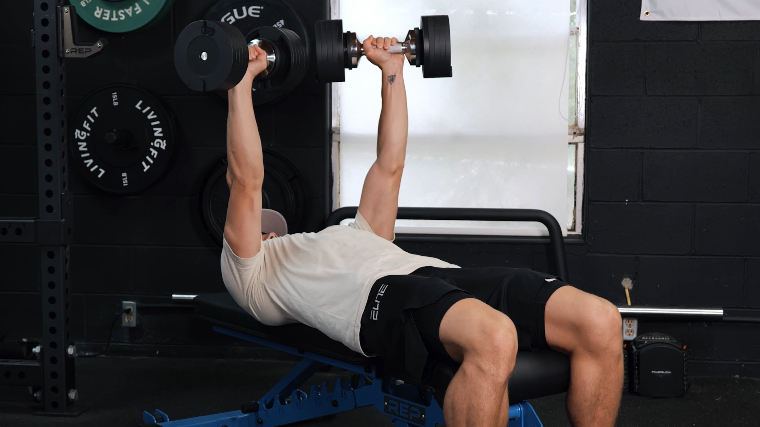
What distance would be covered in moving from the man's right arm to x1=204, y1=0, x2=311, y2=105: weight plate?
2.61 ft

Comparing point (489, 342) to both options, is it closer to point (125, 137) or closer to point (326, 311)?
point (326, 311)

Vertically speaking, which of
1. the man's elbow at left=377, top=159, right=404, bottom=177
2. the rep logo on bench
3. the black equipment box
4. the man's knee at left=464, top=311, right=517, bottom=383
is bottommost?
the black equipment box

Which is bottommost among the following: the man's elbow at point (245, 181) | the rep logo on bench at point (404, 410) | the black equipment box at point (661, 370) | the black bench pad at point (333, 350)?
the black equipment box at point (661, 370)

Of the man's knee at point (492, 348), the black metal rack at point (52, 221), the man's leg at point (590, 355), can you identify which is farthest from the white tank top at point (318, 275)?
the black metal rack at point (52, 221)

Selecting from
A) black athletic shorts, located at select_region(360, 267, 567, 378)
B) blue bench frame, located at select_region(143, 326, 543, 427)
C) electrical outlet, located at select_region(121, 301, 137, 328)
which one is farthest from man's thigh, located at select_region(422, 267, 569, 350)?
electrical outlet, located at select_region(121, 301, 137, 328)

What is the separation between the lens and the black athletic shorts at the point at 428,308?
166cm

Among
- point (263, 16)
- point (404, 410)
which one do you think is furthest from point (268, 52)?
point (404, 410)

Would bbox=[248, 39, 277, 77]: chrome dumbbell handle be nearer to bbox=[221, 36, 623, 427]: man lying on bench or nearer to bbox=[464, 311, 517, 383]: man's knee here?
bbox=[221, 36, 623, 427]: man lying on bench

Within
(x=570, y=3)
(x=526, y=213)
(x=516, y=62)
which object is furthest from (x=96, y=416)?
(x=570, y=3)

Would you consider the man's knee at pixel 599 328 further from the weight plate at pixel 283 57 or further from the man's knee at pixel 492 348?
the weight plate at pixel 283 57

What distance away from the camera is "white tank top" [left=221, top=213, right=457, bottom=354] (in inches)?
72.7

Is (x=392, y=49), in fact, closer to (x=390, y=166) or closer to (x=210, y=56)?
(x=390, y=166)

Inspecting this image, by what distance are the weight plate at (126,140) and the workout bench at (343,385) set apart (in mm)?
903

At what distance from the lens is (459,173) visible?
294cm
